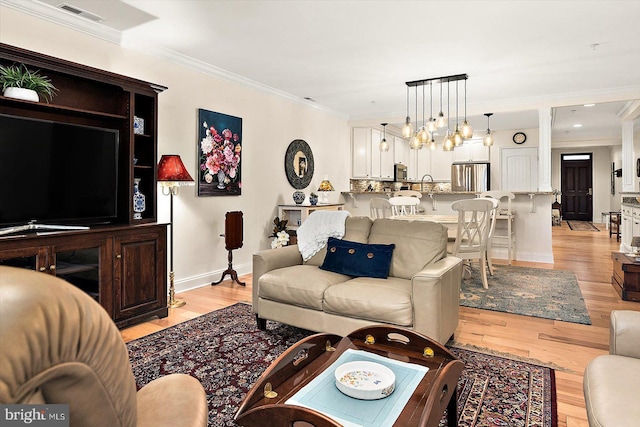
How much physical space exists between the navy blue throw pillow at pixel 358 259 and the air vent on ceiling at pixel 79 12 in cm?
266

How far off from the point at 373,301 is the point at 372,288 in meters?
0.13

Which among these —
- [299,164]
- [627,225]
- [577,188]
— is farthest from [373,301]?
[577,188]

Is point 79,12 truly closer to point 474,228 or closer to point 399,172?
point 474,228

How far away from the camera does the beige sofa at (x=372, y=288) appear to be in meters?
2.43

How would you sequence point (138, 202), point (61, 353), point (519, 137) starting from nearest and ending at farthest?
point (61, 353) < point (138, 202) < point (519, 137)

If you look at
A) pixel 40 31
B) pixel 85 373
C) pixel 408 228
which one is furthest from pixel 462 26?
pixel 85 373

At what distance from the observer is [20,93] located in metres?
2.66

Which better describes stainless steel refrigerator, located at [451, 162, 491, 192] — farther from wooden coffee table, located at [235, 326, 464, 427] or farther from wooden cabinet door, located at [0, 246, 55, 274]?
wooden cabinet door, located at [0, 246, 55, 274]

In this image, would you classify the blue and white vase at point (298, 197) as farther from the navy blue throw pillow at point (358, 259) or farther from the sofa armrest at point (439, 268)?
the sofa armrest at point (439, 268)

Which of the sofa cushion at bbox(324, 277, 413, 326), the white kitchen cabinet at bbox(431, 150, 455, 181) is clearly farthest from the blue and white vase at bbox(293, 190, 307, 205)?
the white kitchen cabinet at bbox(431, 150, 455, 181)

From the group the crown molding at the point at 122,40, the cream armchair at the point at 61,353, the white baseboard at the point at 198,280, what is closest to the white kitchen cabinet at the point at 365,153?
the crown molding at the point at 122,40

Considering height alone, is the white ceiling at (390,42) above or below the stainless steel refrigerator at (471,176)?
above

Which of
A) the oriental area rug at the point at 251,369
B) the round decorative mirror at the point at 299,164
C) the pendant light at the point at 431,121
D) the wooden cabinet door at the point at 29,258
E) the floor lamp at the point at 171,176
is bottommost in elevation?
the oriental area rug at the point at 251,369

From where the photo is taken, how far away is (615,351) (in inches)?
64.4
